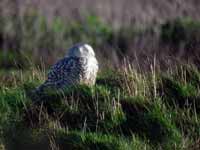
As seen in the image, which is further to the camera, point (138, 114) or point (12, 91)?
point (12, 91)

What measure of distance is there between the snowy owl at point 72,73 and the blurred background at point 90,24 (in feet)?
30.1

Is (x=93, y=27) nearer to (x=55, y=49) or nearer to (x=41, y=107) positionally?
(x=55, y=49)

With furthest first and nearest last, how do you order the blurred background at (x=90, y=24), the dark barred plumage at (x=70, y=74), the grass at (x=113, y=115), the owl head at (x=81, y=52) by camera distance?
the blurred background at (x=90, y=24), the owl head at (x=81, y=52), the dark barred plumage at (x=70, y=74), the grass at (x=113, y=115)

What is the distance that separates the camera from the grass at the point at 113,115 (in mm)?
7285

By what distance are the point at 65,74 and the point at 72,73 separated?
87mm

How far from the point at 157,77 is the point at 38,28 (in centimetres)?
1345

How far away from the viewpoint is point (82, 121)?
7695mm

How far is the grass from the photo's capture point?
23.9 ft

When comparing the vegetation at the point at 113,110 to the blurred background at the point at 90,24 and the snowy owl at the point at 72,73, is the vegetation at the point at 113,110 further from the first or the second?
the blurred background at the point at 90,24

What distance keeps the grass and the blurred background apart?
9715 millimetres

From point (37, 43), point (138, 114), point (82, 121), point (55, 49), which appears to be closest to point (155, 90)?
point (138, 114)

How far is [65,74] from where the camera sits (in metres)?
8.42

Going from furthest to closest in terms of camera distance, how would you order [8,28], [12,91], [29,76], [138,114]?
[8,28]
[29,76]
[12,91]
[138,114]

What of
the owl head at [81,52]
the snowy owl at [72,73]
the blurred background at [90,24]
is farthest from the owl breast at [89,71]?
the blurred background at [90,24]
